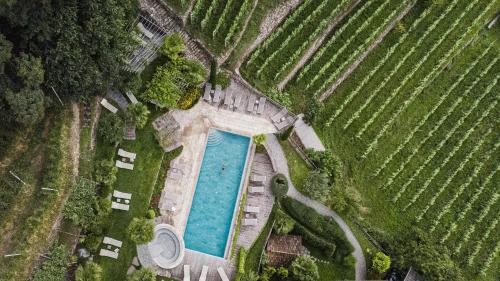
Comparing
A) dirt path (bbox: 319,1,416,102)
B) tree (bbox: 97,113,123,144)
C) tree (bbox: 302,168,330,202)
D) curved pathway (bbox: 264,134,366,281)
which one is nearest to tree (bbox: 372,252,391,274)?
curved pathway (bbox: 264,134,366,281)

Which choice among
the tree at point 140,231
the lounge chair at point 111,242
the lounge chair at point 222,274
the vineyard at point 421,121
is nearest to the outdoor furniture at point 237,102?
the vineyard at point 421,121

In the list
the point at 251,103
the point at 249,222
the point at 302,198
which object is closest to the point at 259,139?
the point at 251,103

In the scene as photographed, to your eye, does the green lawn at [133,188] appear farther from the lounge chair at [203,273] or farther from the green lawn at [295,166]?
the green lawn at [295,166]

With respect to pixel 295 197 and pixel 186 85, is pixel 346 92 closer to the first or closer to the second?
pixel 295 197

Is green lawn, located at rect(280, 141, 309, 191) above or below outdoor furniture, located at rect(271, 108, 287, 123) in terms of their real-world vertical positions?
below

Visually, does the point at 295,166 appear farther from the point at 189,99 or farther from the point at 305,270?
the point at 189,99

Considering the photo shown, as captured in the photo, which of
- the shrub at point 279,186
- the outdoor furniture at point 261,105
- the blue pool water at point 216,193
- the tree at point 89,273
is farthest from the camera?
the outdoor furniture at point 261,105

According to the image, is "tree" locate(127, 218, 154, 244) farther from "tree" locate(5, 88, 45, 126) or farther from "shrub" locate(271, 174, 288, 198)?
"shrub" locate(271, 174, 288, 198)
